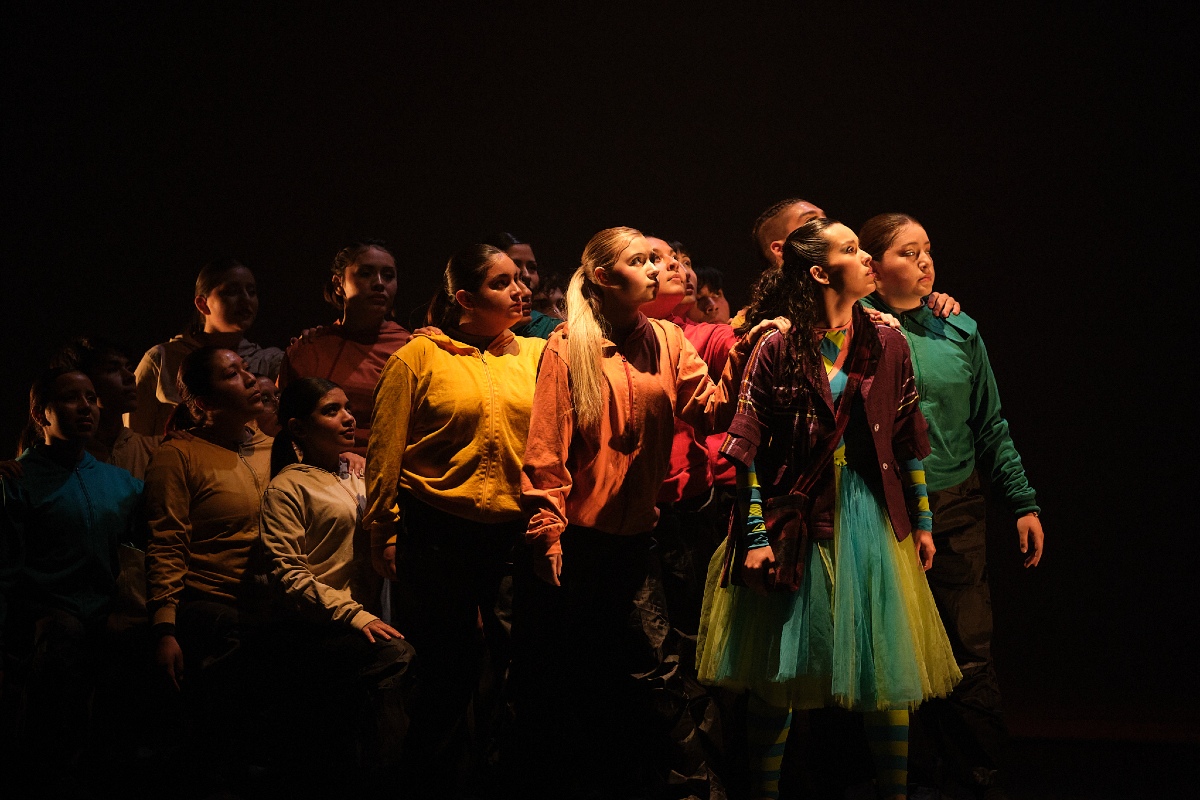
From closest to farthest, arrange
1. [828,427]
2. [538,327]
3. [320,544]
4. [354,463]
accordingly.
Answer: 1. [828,427]
2. [320,544]
3. [354,463]
4. [538,327]

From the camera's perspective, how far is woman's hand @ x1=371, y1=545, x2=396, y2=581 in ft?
9.79

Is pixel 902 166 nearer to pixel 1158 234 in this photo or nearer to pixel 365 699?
pixel 1158 234

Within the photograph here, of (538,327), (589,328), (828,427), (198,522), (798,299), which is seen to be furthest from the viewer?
(538,327)

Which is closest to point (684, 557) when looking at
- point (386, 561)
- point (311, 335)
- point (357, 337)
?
point (386, 561)

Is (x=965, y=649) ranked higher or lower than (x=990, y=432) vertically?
lower

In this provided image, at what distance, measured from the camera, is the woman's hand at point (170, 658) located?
3.02m

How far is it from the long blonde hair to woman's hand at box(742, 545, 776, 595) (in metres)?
0.54

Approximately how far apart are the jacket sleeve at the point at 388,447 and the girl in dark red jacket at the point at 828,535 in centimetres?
85

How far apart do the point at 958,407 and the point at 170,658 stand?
227 cm

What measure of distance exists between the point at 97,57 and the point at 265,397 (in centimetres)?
211

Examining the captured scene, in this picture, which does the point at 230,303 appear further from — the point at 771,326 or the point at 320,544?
the point at 771,326

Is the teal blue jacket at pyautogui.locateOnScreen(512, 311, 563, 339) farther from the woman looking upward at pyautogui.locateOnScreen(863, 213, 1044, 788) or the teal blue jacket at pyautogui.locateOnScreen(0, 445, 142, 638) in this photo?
the teal blue jacket at pyautogui.locateOnScreen(0, 445, 142, 638)

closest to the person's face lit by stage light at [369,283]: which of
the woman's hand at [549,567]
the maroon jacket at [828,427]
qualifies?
the woman's hand at [549,567]

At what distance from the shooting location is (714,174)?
476 centimetres
